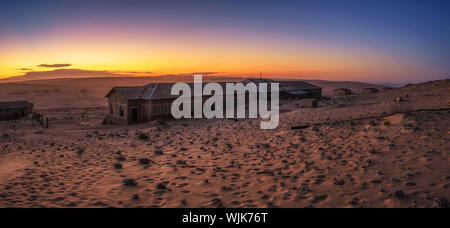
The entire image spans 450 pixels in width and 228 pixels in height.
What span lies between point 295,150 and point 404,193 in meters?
4.30

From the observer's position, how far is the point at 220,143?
12.1 metres

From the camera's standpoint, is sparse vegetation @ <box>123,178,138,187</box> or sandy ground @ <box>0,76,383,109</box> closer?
sparse vegetation @ <box>123,178,138,187</box>

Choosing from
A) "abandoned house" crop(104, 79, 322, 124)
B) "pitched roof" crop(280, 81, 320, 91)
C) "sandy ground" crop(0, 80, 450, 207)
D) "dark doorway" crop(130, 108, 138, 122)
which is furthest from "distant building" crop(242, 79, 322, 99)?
"sandy ground" crop(0, 80, 450, 207)

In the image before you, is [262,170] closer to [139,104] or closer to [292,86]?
[139,104]

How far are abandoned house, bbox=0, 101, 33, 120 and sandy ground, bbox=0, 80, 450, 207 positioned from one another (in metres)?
19.5

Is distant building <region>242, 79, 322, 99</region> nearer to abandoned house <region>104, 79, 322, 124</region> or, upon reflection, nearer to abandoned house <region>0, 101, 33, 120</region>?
abandoned house <region>104, 79, 322, 124</region>

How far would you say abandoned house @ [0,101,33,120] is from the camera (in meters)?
27.6

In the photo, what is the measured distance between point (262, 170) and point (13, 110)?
31292 mm

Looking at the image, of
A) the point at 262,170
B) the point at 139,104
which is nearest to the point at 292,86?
the point at 139,104

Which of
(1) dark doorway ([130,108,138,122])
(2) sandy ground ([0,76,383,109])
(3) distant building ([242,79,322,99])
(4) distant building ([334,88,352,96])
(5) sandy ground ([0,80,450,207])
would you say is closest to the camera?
(5) sandy ground ([0,80,450,207])

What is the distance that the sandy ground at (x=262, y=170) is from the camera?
564 cm
